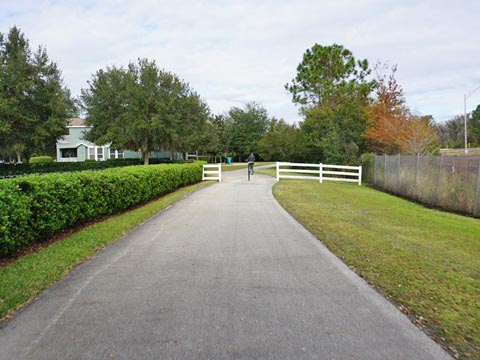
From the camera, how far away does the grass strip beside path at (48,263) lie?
3865 millimetres

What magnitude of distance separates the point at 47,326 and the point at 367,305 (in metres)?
3.25

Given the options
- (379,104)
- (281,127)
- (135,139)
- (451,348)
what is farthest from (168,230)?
(281,127)

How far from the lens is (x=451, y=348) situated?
2855 mm

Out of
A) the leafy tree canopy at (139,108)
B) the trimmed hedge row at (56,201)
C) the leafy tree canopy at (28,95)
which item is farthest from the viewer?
the leafy tree canopy at (139,108)

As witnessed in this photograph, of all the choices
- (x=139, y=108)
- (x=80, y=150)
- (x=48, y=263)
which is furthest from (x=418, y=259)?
(x=80, y=150)

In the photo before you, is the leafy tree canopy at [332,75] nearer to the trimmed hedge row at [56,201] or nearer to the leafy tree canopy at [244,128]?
the trimmed hedge row at [56,201]

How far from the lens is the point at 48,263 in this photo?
4.96 metres

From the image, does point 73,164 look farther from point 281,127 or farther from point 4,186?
point 4,186

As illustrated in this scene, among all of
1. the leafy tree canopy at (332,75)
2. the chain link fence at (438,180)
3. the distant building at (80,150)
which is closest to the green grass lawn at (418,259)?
the chain link fence at (438,180)

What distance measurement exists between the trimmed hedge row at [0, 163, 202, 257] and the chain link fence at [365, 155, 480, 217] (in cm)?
1118

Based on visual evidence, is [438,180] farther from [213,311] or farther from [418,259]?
[213,311]

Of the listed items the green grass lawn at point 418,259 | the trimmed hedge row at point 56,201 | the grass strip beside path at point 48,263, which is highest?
the trimmed hedge row at point 56,201

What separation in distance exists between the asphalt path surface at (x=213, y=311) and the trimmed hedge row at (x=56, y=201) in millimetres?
1258

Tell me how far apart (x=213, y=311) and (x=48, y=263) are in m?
2.94
